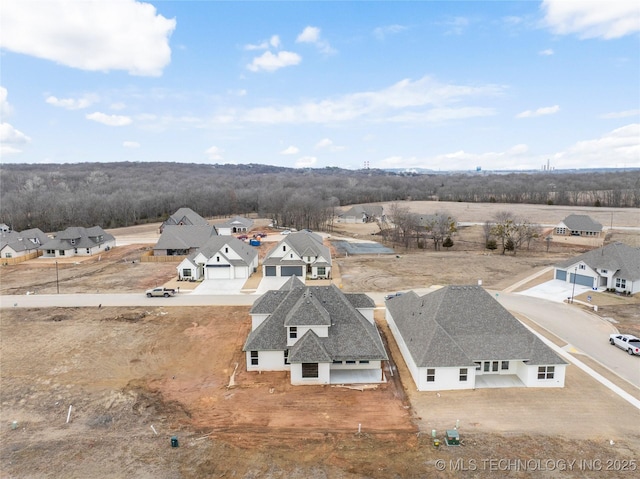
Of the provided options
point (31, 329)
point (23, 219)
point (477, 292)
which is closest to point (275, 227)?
point (23, 219)

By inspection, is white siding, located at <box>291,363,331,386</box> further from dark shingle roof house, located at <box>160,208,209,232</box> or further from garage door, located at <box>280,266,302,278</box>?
dark shingle roof house, located at <box>160,208,209,232</box>

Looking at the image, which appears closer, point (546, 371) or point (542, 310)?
point (546, 371)

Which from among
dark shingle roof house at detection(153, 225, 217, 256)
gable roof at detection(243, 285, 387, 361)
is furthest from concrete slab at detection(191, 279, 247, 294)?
gable roof at detection(243, 285, 387, 361)

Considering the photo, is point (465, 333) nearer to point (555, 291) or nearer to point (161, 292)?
point (555, 291)

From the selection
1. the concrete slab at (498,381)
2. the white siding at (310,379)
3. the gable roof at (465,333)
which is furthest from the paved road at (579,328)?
the white siding at (310,379)

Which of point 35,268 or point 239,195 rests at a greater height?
point 239,195

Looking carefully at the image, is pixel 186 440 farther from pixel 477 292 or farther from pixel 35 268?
pixel 35 268

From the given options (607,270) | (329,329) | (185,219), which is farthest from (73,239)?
(607,270)
